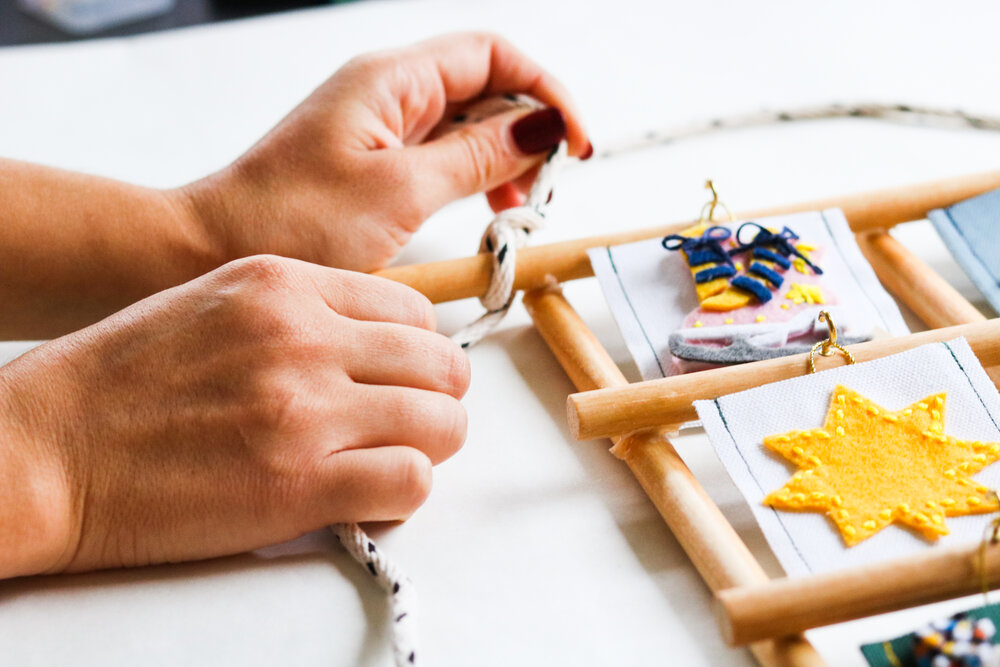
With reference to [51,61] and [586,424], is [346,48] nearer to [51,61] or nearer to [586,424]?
[51,61]

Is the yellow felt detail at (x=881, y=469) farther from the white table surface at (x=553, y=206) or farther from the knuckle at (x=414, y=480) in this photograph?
the knuckle at (x=414, y=480)

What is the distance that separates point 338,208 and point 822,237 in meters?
0.35

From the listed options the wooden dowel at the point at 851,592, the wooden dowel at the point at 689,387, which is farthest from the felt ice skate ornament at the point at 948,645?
the wooden dowel at the point at 689,387

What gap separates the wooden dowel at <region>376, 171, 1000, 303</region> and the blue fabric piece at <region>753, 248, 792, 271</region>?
7cm

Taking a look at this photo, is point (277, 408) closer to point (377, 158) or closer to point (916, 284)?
point (377, 158)

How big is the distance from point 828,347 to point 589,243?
200 millimetres

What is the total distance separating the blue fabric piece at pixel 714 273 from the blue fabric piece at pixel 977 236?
0.56ft

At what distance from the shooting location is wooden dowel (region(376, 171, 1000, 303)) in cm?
66

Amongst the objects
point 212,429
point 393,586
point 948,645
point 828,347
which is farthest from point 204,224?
point 948,645

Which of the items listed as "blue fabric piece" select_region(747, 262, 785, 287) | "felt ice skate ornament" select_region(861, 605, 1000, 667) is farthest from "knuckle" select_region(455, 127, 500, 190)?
"felt ice skate ornament" select_region(861, 605, 1000, 667)

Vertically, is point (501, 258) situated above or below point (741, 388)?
above

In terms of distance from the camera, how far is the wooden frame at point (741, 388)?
39cm

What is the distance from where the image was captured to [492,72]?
2.56ft

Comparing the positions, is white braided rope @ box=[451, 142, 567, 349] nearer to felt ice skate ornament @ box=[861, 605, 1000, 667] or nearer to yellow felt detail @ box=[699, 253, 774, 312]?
yellow felt detail @ box=[699, 253, 774, 312]
